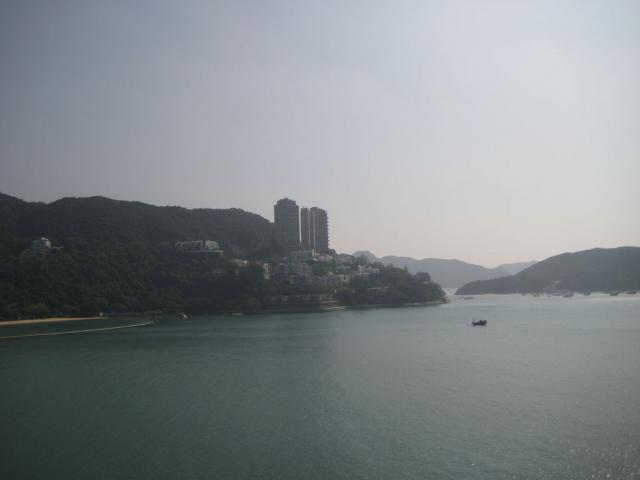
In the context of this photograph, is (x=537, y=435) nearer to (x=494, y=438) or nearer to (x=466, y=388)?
(x=494, y=438)

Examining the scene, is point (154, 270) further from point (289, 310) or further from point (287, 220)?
point (287, 220)

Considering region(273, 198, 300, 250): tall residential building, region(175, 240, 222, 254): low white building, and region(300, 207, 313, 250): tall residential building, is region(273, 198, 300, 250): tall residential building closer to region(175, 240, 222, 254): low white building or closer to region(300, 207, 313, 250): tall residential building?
region(300, 207, 313, 250): tall residential building

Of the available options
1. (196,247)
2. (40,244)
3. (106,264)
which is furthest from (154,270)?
(40,244)

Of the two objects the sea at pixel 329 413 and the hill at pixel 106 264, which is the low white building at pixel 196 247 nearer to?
the hill at pixel 106 264

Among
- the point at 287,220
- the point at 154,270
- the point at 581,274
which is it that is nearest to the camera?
the point at 154,270

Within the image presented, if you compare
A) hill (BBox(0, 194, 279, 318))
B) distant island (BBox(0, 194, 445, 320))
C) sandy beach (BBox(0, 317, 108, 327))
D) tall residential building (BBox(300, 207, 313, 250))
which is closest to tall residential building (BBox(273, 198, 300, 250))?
tall residential building (BBox(300, 207, 313, 250))

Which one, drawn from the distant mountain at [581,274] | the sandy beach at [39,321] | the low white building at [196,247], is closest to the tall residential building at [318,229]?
the low white building at [196,247]

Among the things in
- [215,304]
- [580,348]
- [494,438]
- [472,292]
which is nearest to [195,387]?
[494,438]
